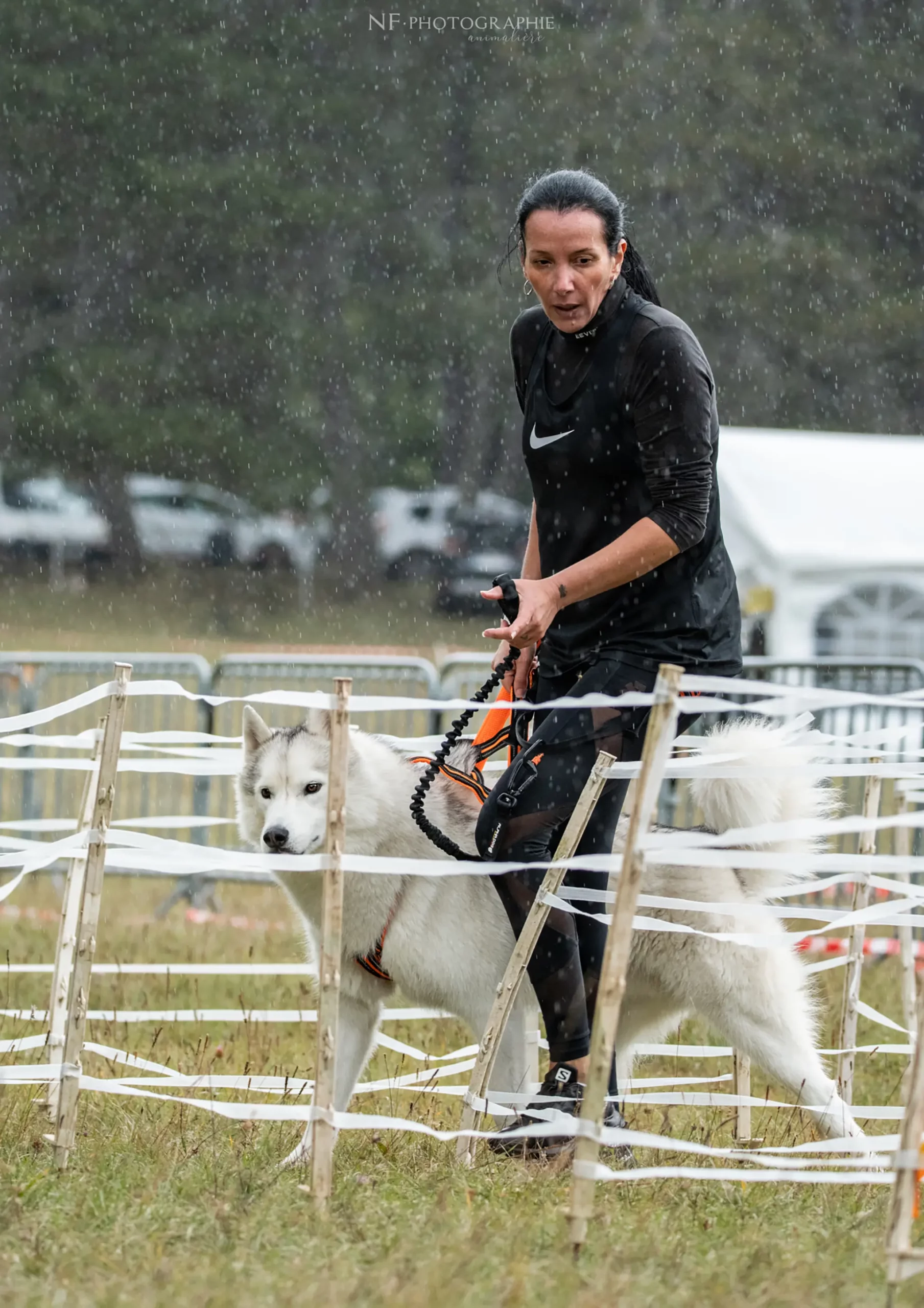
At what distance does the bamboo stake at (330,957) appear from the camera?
11.2ft

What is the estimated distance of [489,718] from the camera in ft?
14.9

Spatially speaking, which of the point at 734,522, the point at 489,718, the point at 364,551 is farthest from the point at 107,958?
the point at 364,551

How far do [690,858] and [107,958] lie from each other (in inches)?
158

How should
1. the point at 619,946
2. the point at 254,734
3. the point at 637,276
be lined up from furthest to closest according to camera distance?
1. the point at 254,734
2. the point at 637,276
3. the point at 619,946

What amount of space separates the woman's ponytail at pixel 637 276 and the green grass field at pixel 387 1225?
2.13 m

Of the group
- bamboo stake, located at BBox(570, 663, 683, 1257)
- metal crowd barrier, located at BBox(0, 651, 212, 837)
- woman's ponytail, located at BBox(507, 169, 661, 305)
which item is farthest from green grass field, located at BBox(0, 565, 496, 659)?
bamboo stake, located at BBox(570, 663, 683, 1257)

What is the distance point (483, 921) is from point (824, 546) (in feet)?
27.0

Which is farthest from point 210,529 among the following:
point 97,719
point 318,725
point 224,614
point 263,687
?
point 318,725

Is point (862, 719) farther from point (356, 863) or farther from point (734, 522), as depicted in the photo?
point (356, 863)

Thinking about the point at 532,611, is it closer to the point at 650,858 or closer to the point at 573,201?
the point at 650,858

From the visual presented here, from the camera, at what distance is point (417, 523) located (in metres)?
32.3

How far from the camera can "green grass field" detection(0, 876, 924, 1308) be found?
290 centimetres

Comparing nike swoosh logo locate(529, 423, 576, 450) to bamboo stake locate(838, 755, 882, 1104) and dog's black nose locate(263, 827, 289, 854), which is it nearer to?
dog's black nose locate(263, 827, 289, 854)

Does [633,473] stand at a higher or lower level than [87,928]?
higher
